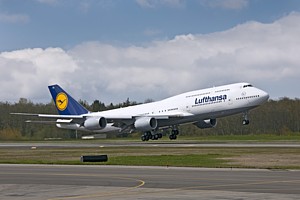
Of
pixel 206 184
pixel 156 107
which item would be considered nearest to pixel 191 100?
pixel 156 107

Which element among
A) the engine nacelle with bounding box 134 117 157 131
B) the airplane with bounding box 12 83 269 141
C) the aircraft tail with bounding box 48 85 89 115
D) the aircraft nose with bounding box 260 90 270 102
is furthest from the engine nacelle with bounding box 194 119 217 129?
the aircraft tail with bounding box 48 85 89 115

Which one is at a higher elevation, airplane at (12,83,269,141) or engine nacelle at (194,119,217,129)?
airplane at (12,83,269,141)

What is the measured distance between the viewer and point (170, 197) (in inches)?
693

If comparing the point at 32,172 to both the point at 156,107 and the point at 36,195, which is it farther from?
the point at 156,107

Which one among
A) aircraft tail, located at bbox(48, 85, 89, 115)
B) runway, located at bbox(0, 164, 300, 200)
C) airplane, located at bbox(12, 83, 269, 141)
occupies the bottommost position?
runway, located at bbox(0, 164, 300, 200)

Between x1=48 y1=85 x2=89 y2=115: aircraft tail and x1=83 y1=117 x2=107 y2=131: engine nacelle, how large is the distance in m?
9.12

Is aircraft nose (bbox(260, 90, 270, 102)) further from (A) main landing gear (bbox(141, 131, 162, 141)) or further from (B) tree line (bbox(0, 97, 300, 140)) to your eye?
(B) tree line (bbox(0, 97, 300, 140))

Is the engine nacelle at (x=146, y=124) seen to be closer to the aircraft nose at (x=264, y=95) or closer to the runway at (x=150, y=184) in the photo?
the aircraft nose at (x=264, y=95)

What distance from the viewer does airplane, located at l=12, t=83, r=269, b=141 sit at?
68.1 metres

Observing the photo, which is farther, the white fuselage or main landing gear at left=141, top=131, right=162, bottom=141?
main landing gear at left=141, top=131, right=162, bottom=141

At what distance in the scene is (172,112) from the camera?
7319 centimetres

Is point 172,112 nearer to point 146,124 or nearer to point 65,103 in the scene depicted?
point 146,124

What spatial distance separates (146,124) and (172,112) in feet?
10.5

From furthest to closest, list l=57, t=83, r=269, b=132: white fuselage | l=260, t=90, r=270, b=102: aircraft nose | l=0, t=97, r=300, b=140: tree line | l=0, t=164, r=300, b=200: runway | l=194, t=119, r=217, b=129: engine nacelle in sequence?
l=0, t=97, r=300, b=140: tree line < l=194, t=119, r=217, b=129: engine nacelle < l=260, t=90, r=270, b=102: aircraft nose < l=57, t=83, r=269, b=132: white fuselage < l=0, t=164, r=300, b=200: runway
